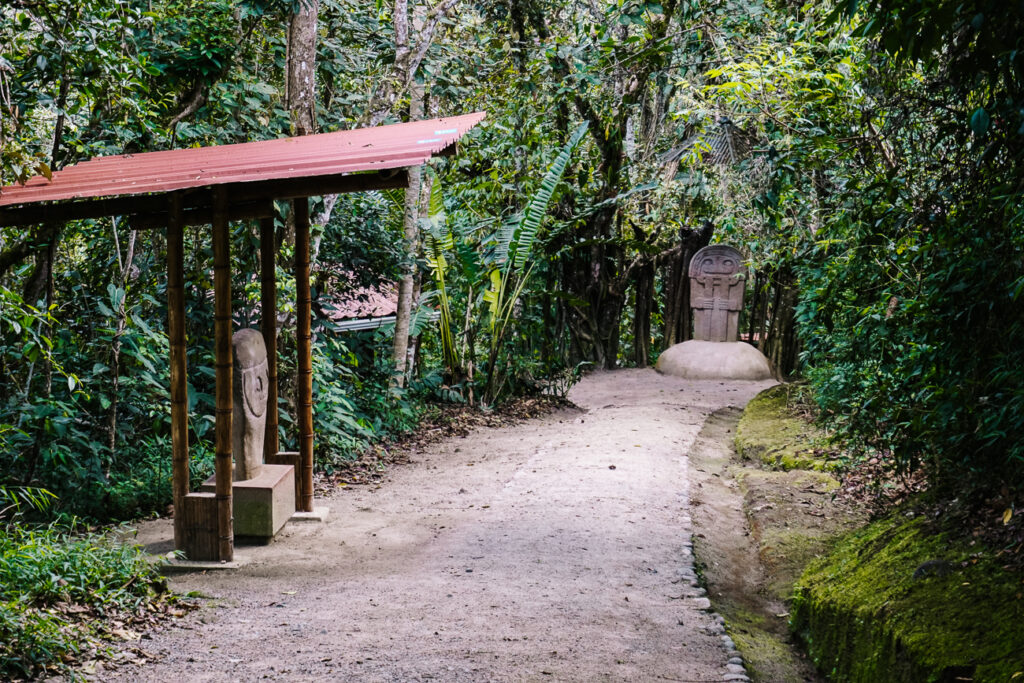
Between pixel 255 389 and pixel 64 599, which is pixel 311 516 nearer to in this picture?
pixel 255 389

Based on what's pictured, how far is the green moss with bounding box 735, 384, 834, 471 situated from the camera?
25.9ft

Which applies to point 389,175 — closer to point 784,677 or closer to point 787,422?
point 784,677

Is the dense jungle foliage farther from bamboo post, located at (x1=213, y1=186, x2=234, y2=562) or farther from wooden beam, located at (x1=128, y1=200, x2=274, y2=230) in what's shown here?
bamboo post, located at (x1=213, y1=186, x2=234, y2=562)

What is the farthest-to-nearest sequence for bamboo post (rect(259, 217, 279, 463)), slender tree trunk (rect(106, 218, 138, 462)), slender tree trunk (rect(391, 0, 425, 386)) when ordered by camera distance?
1. slender tree trunk (rect(391, 0, 425, 386))
2. slender tree trunk (rect(106, 218, 138, 462))
3. bamboo post (rect(259, 217, 279, 463))

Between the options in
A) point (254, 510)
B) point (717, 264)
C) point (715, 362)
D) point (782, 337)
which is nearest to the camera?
point (254, 510)

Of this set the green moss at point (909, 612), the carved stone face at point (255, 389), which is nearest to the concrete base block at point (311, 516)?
the carved stone face at point (255, 389)

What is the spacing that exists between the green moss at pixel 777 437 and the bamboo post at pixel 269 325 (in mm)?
4381

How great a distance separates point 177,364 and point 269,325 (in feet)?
3.81

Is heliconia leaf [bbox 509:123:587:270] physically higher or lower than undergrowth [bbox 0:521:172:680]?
higher

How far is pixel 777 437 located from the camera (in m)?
9.11

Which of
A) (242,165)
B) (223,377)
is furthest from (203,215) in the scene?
(223,377)

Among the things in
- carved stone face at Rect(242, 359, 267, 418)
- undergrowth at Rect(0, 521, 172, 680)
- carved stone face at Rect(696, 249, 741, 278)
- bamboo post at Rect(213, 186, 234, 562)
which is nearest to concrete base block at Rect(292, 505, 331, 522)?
carved stone face at Rect(242, 359, 267, 418)

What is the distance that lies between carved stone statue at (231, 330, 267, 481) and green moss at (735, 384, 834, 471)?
452 cm

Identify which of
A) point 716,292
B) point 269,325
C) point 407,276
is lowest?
point 269,325
